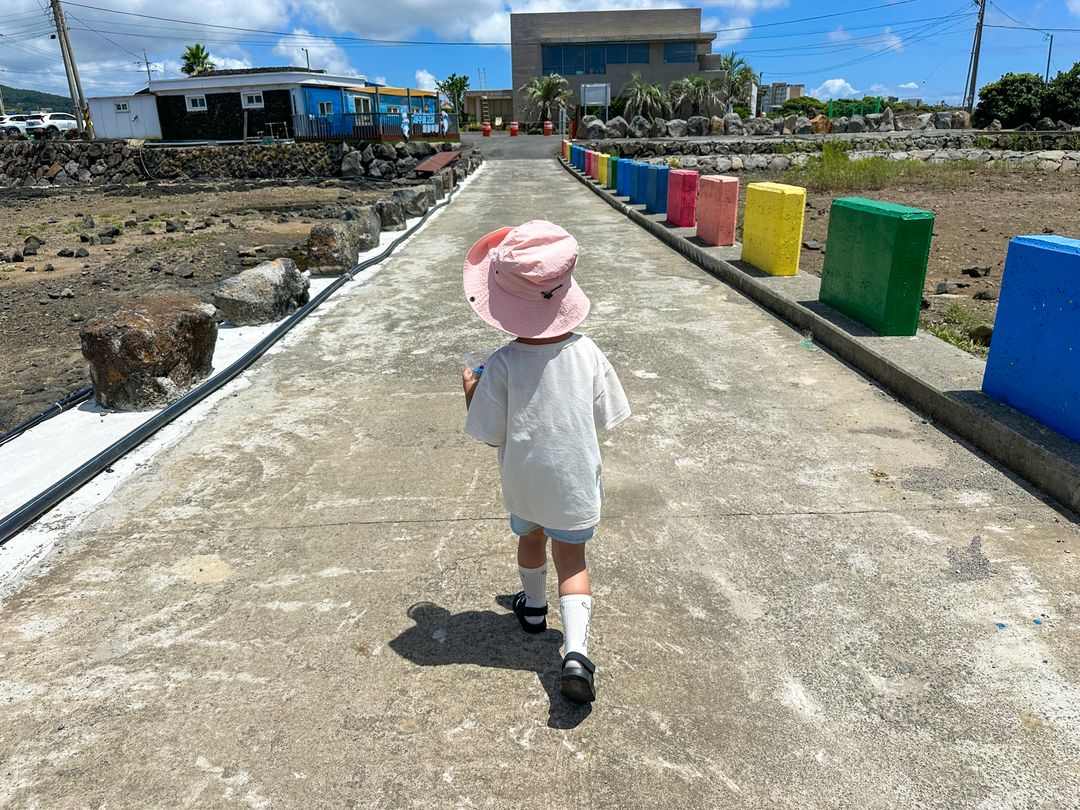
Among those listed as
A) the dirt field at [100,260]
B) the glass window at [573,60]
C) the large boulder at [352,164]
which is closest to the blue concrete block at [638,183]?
the dirt field at [100,260]

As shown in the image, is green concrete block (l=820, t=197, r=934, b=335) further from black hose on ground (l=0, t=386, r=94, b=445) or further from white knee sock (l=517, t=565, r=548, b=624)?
black hose on ground (l=0, t=386, r=94, b=445)

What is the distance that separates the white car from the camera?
48.2m

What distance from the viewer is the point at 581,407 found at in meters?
2.45

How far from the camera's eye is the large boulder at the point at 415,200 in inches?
590

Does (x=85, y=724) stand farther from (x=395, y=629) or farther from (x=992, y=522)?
(x=992, y=522)

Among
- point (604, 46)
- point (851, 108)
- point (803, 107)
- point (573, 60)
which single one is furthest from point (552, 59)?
point (851, 108)

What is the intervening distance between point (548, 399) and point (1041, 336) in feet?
9.90

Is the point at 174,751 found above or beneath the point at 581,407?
beneath

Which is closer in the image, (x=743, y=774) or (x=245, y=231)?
(x=743, y=774)

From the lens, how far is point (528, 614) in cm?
276

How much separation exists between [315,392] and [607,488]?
8.15 ft

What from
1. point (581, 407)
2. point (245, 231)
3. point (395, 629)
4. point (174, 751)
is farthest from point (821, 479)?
point (245, 231)

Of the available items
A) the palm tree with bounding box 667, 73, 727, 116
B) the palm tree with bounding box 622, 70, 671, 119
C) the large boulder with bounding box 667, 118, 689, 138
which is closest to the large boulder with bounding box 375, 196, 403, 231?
the large boulder with bounding box 667, 118, 689, 138

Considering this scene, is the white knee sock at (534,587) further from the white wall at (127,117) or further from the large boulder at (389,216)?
the white wall at (127,117)
